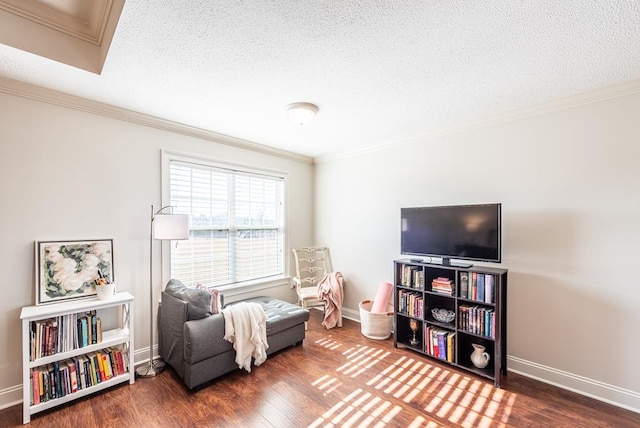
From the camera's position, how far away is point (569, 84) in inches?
86.7

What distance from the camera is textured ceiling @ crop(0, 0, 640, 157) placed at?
1.46m

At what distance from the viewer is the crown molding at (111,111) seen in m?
2.20

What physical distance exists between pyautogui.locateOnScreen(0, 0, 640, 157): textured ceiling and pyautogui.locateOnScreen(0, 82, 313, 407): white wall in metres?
0.30

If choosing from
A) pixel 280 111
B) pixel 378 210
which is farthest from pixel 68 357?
pixel 378 210

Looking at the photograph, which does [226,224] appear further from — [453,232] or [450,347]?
[450,347]

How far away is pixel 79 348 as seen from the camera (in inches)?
87.3

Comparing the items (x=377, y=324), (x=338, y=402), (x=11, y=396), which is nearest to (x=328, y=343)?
(x=377, y=324)

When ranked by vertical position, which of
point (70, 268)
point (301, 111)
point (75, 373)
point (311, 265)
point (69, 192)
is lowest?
point (75, 373)

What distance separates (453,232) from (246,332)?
2.22 metres

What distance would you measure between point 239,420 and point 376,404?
104 cm

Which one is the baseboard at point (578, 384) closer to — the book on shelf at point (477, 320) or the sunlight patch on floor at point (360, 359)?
the book on shelf at point (477, 320)

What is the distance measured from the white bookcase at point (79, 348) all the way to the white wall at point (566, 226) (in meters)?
3.33

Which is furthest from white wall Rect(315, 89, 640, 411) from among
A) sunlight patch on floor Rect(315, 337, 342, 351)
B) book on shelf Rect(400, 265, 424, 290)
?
sunlight patch on floor Rect(315, 337, 342, 351)

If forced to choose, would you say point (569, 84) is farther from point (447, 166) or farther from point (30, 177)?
point (30, 177)
